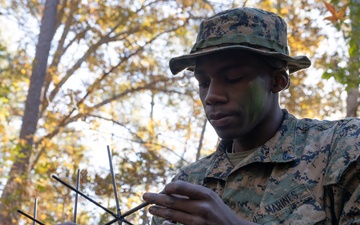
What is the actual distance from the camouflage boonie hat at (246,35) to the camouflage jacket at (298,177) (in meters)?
0.27

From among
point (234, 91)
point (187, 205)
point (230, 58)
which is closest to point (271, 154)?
point (234, 91)

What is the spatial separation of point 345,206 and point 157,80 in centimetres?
1023

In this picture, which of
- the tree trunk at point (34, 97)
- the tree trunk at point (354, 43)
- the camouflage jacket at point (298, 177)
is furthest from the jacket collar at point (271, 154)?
the tree trunk at point (34, 97)

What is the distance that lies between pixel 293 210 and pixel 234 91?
0.45 meters

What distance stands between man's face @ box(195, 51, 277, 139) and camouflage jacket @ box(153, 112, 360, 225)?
129 millimetres

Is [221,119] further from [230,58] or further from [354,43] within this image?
[354,43]

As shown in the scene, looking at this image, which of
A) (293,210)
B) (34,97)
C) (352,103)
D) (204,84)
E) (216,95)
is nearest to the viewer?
(293,210)

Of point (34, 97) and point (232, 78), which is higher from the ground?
point (34, 97)

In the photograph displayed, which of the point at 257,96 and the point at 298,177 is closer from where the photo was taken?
the point at 298,177

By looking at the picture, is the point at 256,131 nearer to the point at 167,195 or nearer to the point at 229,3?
the point at 167,195

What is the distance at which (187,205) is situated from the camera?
68.8 inches

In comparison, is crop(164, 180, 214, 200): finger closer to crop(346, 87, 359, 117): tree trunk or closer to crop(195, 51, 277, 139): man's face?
crop(195, 51, 277, 139): man's face

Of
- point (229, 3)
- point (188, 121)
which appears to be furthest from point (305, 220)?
point (188, 121)

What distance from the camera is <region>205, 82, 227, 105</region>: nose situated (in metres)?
2.24
